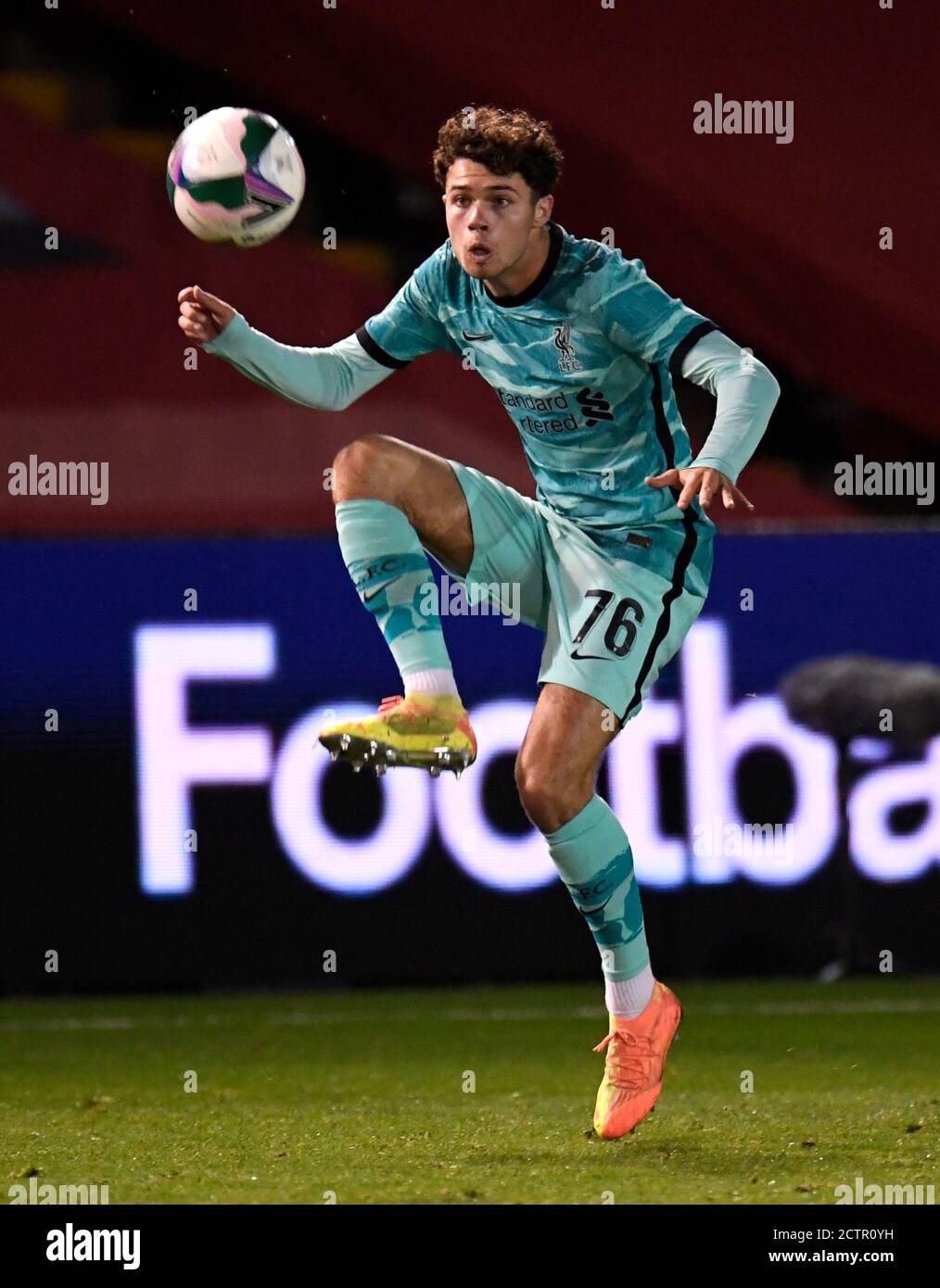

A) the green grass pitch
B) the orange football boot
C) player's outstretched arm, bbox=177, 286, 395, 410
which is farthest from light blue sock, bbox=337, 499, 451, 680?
the green grass pitch

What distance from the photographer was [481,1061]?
5582mm

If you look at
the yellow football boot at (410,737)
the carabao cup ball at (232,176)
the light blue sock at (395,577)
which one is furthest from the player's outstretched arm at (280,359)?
the yellow football boot at (410,737)

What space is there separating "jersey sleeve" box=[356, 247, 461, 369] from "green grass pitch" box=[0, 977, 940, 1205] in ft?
5.70

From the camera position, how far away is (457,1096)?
5.00 meters

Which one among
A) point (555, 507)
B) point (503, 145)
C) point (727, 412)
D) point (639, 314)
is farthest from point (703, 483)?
point (503, 145)

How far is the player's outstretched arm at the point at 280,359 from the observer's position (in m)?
4.36

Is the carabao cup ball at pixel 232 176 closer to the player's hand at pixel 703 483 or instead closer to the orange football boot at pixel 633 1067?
the player's hand at pixel 703 483

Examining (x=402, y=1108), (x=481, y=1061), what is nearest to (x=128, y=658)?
(x=481, y=1061)

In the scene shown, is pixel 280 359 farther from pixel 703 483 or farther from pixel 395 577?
pixel 703 483

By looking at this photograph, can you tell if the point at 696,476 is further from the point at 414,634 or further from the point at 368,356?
the point at 368,356

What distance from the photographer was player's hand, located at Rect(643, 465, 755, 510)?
3836mm

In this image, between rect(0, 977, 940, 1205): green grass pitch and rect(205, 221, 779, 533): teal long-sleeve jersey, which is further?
rect(205, 221, 779, 533): teal long-sleeve jersey

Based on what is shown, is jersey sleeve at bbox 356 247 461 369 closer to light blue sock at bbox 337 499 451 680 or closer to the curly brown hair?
the curly brown hair

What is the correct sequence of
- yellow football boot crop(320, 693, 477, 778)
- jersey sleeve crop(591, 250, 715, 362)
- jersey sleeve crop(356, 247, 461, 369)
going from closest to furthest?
yellow football boot crop(320, 693, 477, 778) → jersey sleeve crop(591, 250, 715, 362) → jersey sleeve crop(356, 247, 461, 369)
